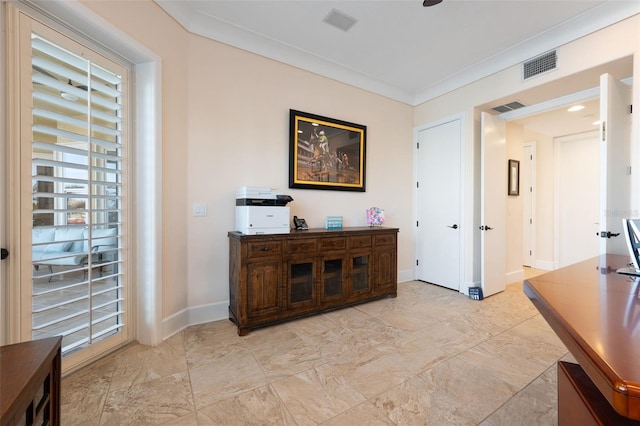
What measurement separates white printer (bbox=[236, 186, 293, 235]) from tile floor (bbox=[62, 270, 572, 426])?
957 mm

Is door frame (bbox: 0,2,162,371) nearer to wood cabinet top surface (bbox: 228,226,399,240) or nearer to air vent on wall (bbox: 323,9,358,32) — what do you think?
wood cabinet top surface (bbox: 228,226,399,240)

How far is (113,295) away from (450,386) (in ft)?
8.34

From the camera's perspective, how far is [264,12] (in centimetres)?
244

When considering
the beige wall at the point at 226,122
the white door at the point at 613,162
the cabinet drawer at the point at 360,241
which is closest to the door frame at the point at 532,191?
the beige wall at the point at 226,122

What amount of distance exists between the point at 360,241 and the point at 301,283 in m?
0.85

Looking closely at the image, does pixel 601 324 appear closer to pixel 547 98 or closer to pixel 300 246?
pixel 300 246

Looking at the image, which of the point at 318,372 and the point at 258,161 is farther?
the point at 258,161

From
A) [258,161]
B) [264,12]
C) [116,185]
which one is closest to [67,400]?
[116,185]

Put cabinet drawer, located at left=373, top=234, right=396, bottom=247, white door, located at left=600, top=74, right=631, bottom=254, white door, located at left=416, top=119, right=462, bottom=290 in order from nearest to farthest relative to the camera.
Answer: white door, located at left=600, top=74, right=631, bottom=254 → cabinet drawer, located at left=373, top=234, right=396, bottom=247 → white door, located at left=416, top=119, right=462, bottom=290

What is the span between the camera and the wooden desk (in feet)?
1.87

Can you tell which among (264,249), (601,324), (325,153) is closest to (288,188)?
(325,153)

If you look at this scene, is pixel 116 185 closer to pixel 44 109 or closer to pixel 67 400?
pixel 44 109

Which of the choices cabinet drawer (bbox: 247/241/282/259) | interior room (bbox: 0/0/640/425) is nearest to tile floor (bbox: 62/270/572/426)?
interior room (bbox: 0/0/640/425)

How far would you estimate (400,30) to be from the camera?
8.78 feet
